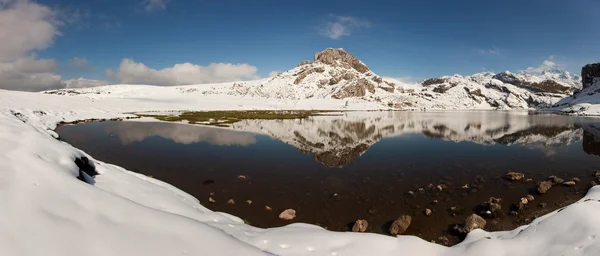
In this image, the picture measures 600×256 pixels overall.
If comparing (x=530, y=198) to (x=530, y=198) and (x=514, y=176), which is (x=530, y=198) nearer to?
(x=530, y=198)

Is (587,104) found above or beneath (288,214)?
above

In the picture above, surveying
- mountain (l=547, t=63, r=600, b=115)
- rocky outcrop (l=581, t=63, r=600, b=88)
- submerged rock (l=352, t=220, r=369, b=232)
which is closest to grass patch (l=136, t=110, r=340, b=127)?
submerged rock (l=352, t=220, r=369, b=232)

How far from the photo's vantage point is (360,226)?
13344mm

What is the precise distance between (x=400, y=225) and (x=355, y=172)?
387 inches

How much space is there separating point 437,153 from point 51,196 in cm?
3288

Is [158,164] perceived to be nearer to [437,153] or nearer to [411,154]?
[411,154]

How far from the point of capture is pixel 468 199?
1727cm

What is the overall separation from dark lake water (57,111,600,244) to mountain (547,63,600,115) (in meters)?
124

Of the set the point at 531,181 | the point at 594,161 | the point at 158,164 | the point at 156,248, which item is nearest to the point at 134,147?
the point at 158,164

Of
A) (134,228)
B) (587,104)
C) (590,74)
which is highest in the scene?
(590,74)

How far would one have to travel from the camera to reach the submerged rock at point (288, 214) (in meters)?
14.5

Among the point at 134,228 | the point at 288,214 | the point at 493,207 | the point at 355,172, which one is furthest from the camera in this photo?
the point at 355,172

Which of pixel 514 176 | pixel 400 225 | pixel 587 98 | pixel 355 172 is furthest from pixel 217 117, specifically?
pixel 587 98

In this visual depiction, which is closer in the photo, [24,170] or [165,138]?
[24,170]
